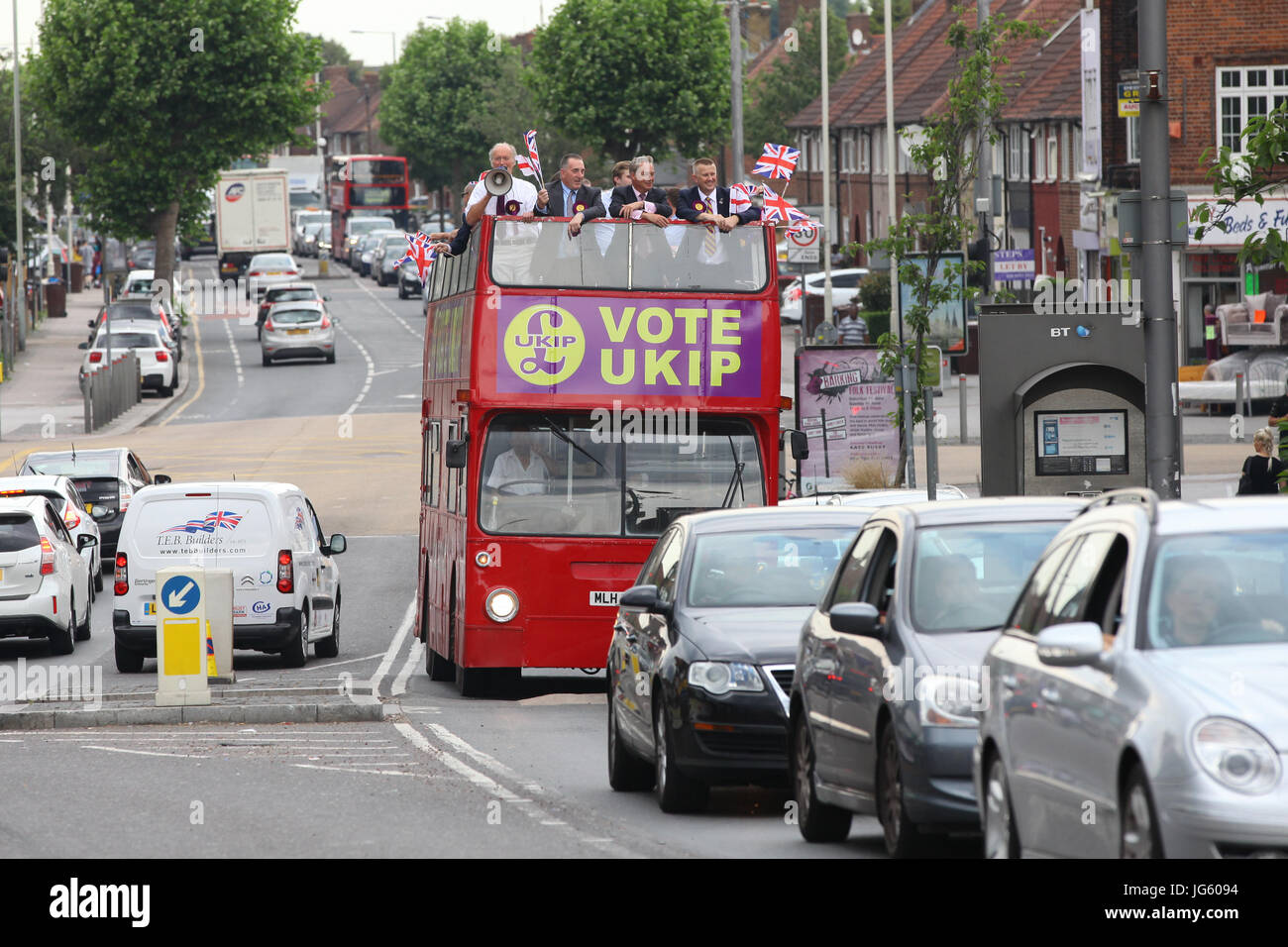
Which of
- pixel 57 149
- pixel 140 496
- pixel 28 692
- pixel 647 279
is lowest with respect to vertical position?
pixel 28 692

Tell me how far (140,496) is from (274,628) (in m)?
1.71

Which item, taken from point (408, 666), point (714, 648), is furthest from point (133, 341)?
point (714, 648)

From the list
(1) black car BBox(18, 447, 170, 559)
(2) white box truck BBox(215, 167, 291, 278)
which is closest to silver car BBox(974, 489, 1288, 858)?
(1) black car BBox(18, 447, 170, 559)

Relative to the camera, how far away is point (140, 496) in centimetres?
2041

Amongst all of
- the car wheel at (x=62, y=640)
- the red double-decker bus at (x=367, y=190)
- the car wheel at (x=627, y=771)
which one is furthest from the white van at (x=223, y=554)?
the red double-decker bus at (x=367, y=190)

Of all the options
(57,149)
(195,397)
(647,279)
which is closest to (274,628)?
(647,279)

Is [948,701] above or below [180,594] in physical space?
above

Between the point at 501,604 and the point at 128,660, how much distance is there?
4.82m

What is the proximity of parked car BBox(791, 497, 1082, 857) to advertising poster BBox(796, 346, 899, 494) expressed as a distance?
18592 millimetres

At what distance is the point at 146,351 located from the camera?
182 feet

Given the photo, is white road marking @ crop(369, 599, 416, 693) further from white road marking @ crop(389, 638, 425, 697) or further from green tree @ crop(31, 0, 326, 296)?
green tree @ crop(31, 0, 326, 296)

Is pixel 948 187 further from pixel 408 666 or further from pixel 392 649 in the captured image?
pixel 408 666

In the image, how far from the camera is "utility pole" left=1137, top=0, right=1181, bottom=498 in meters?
14.7
